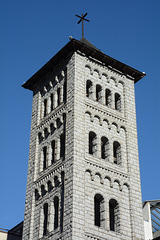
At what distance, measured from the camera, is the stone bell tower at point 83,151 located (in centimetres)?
3838

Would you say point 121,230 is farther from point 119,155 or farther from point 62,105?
point 62,105

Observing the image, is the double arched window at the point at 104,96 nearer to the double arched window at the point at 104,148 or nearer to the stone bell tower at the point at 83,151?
the stone bell tower at the point at 83,151

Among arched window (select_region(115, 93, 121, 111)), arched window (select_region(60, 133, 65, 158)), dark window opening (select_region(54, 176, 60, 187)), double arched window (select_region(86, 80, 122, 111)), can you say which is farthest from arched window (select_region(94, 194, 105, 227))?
arched window (select_region(115, 93, 121, 111))

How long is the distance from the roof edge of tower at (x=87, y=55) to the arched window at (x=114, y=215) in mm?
14120

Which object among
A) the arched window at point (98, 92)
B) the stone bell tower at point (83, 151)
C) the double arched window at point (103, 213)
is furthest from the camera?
the arched window at point (98, 92)

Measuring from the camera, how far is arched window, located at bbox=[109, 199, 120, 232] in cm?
3938

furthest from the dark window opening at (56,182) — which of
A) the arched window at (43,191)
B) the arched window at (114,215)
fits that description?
the arched window at (114,215)

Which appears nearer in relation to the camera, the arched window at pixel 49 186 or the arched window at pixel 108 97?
the arched window at pixel 49 186

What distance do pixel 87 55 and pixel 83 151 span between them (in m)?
10.7

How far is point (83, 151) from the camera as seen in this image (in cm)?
4044

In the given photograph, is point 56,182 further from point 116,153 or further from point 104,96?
point 104,96

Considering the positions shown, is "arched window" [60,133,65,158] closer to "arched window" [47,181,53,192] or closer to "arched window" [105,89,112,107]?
"arched window" [47,181,53,192]

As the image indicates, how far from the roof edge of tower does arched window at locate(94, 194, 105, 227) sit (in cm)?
1397

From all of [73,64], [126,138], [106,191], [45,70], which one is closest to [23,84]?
[45,70]
